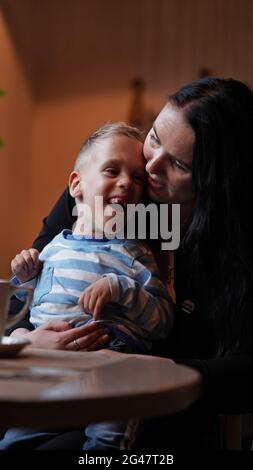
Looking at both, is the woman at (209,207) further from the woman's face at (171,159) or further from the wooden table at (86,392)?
the wooden table at (86,392)

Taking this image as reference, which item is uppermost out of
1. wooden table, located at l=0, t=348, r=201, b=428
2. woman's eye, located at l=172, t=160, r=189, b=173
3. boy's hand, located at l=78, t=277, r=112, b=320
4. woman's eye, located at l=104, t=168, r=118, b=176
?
woman's eye, located at l=172, t=160, r=189, b=173

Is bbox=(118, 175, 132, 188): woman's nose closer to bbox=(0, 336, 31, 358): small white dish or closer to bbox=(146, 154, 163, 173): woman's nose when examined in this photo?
bbox=(146, 154, 163, 173): woman's nose

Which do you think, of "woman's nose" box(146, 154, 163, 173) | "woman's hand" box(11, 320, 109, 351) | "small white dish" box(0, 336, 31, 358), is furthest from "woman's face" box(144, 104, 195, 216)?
"small white dish" box(0, 336, 31, 358)

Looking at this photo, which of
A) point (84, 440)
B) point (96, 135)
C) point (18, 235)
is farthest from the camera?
point (18, 235)

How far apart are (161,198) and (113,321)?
334 millimetres

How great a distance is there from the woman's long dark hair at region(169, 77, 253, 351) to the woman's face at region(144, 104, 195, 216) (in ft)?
0.06

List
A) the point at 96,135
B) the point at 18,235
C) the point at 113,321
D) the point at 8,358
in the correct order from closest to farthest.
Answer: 1. the point at 8,358
2. the point at 113,321
3. the point at 96,135
4. the point at 18,235

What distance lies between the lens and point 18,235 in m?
4.48

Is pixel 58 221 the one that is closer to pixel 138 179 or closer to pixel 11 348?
pixel 138 179

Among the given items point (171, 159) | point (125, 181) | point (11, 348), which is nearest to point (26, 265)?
point (125, 181)

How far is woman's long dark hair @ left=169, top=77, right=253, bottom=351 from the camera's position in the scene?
→ 4.71 feet

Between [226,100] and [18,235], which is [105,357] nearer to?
[226,100]

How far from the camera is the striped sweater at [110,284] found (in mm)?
1352

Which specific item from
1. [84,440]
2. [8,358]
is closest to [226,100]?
[84,440]
